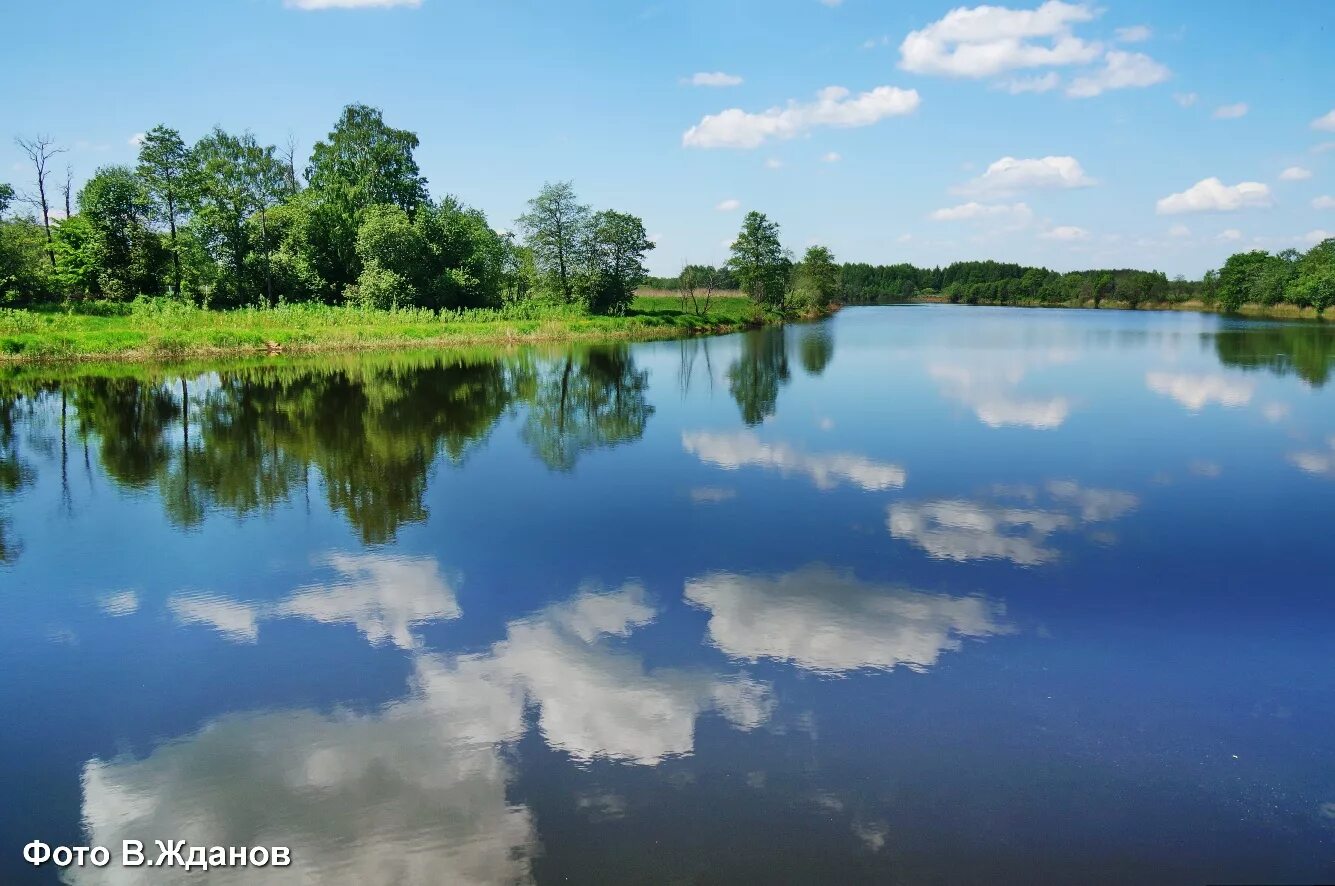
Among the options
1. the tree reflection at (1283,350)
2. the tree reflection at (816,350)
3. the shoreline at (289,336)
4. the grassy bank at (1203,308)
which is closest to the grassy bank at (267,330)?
the shoreline at (289,336)

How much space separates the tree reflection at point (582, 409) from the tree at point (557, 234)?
33.9 meters

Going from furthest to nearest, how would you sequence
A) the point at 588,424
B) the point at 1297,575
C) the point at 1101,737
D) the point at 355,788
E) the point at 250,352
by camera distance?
the point at 250,352
the point at 588,424
the point at 1297,575
the point at 1101,737
the point at 355,788

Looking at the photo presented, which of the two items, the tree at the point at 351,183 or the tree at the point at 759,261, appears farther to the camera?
the tree at the point at 759,261

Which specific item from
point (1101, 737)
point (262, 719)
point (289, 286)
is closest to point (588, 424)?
point (262, 719)

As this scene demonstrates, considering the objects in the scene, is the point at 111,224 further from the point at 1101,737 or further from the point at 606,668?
the point at 1101,737

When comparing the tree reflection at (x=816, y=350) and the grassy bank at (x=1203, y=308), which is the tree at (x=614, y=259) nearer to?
the tree reflection at (x=816, y=350)

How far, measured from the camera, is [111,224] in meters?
53.0

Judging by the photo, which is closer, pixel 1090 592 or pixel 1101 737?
pixel 1101 737

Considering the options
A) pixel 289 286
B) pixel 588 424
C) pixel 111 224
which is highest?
pixel 111 224

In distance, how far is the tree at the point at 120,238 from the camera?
52094mm

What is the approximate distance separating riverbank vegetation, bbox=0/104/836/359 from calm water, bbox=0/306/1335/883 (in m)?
32.3

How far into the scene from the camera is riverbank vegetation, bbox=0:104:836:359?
46938mm

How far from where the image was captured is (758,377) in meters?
34.7

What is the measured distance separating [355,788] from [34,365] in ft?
134
